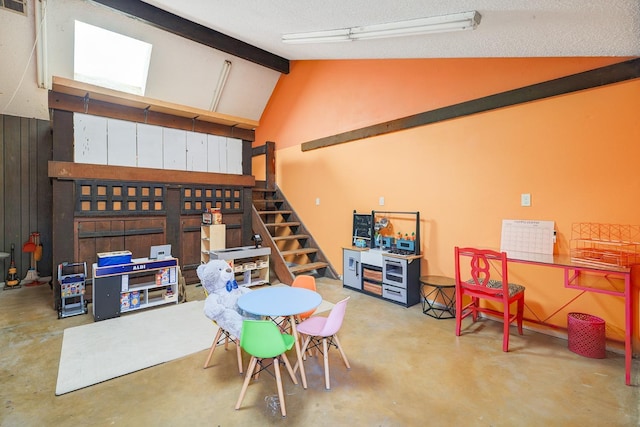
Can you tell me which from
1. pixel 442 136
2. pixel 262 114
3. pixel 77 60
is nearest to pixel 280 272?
pixel 442 136

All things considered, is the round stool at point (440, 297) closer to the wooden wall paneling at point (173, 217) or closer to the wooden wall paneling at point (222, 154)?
the wooden wall paneling at point (173, 217)

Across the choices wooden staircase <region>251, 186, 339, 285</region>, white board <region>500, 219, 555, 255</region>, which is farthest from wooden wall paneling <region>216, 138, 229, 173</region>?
white board <region>500, 219, 555, 255</region>

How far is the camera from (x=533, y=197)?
308cm

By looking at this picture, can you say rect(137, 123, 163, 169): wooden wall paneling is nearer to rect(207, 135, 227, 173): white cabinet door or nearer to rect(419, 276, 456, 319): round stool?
rect(207, 135, 227, 173): white cabinet door

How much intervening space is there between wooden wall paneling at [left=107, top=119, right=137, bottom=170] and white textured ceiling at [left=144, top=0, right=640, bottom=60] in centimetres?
214

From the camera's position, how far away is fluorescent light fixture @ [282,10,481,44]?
84.5 inches

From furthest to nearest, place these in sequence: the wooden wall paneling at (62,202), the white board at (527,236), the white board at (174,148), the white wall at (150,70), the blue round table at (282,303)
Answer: the white board at (174,148)
the white wall at (150,70)
the wooden wall paneling at (62,202)
the white board at (527,236)
the blue round table at (282,303)

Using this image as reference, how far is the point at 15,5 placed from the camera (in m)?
3.59

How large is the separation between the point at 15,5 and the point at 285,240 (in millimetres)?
4824

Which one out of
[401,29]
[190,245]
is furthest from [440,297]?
[190,245]

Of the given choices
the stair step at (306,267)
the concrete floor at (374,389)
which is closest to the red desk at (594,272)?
the concrete floor at (374,389)

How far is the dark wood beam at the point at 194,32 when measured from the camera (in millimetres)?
4309

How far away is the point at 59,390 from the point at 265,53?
19.9 feet

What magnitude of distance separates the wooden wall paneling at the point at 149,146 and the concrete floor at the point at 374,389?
8.81 feet
